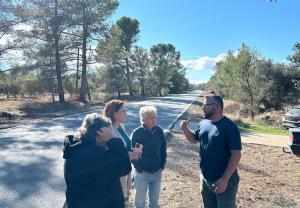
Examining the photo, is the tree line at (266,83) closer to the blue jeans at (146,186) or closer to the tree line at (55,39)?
the tree line at (55,39)

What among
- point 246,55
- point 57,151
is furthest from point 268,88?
point 57,151

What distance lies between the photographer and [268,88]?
3394cm

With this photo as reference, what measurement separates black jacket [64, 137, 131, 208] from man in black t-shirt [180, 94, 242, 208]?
1317 millimetres

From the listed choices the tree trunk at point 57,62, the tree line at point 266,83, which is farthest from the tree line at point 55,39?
the tree line at point 266,83

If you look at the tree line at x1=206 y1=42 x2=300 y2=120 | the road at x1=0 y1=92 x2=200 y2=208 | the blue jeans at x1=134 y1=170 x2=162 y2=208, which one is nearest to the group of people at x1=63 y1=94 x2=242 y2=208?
the blue jeans at x1=134 y1=170 x2=162 y2=208

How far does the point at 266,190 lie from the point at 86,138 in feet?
18.3

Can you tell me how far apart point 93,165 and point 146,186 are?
2.25 meters

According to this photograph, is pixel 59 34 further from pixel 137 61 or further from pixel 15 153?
pixel 137 61

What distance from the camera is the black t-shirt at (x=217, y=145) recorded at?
4.27 meters

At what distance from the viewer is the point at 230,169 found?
14.0ft

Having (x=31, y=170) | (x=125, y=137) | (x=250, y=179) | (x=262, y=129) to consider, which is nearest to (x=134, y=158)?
(x=125, y=137)

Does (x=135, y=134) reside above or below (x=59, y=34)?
below

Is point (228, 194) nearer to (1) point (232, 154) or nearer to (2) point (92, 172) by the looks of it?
(1) point (232, 154)

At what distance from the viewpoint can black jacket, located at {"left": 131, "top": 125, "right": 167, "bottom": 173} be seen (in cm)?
523
